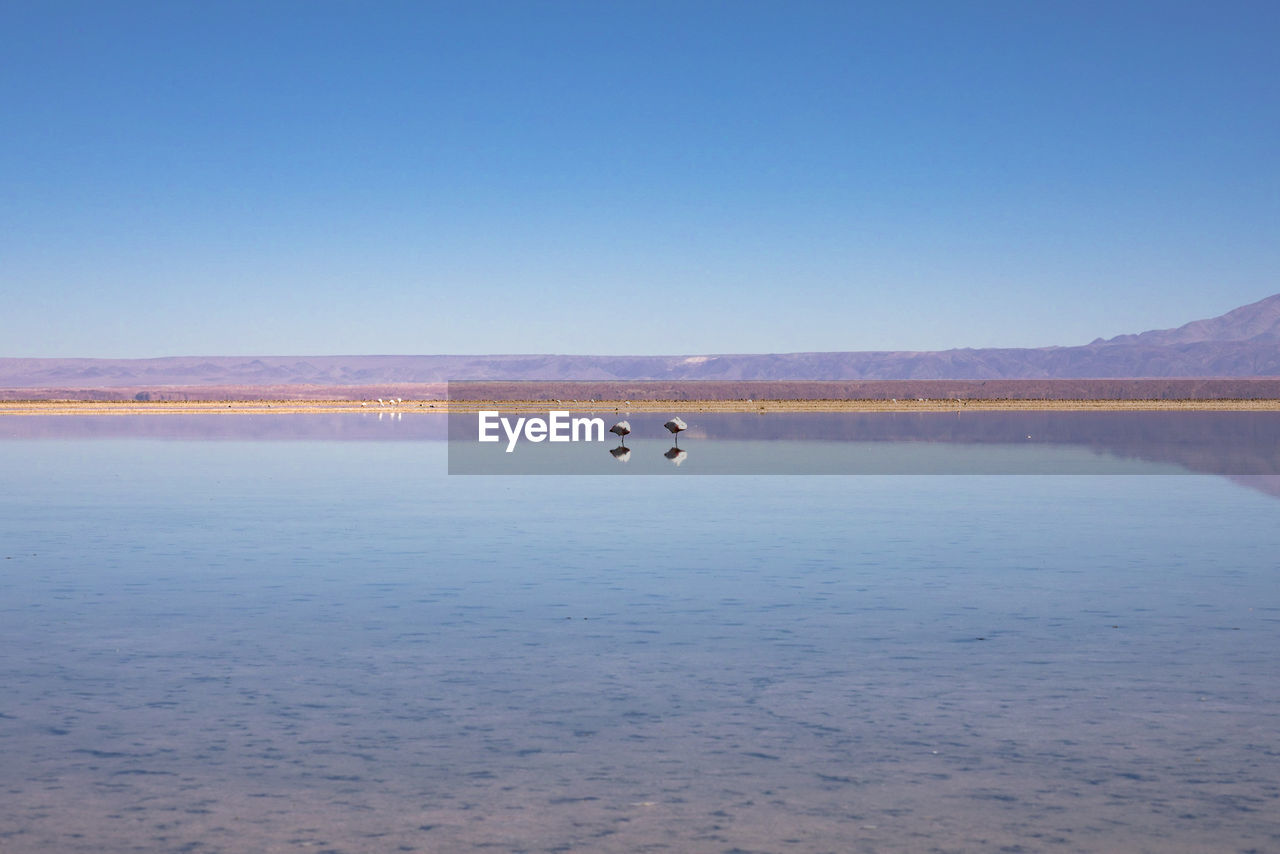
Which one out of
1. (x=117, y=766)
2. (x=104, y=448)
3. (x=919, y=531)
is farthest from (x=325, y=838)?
(x=104, y=448)

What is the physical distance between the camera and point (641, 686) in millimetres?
10195

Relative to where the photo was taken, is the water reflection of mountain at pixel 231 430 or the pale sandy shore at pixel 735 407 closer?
the water reflection of mountain at pixel 231 430

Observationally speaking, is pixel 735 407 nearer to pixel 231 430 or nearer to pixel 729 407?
pixel 729 407

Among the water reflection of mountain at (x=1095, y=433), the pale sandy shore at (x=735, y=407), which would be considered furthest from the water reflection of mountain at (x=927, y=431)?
the pale sandy shore at (x=735, y=407)

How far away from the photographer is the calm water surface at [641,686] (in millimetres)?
7309

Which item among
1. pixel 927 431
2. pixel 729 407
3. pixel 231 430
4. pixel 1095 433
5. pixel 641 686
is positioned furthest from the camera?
pixel 729 407

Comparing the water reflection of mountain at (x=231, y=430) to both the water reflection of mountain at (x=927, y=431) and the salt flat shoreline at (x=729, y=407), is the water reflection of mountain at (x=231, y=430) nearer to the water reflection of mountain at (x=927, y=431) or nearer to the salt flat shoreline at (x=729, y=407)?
the water reflection of mountain at (x=927, y=431)

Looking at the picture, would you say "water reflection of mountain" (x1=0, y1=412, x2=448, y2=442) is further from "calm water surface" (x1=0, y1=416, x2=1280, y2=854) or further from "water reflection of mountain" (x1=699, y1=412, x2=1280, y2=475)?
→ "calm water surface" (x1=0, y1=416, x2=1280, y2=854)

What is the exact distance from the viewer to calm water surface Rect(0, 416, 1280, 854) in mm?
7309

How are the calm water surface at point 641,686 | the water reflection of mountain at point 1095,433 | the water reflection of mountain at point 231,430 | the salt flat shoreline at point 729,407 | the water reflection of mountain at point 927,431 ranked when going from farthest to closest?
the salt flat shoreline at point 729,407, the water reflection of mountain at point 231,430, the water reflection of mountain at point 927,431, the water reflection of mountain at point 1095,433, the calm water surface at point 641,686

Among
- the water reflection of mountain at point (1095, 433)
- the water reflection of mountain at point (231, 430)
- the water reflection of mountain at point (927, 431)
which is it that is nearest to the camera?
the water reflection of mountain at point (1095, 433)

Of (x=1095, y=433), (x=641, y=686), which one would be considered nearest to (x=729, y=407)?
(x=1095, y=433)

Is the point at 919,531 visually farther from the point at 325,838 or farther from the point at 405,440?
the point at 405,440

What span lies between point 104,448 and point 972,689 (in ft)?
131
